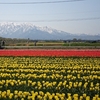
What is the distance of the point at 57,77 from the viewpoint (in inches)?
487

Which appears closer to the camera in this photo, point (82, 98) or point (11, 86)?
point (82, 98)

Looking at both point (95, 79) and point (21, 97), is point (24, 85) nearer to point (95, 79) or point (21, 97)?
point (21, 97)

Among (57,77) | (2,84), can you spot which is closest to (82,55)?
(57,77)

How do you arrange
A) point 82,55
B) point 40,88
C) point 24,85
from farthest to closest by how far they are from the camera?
point 82,55 → point 24,85 → point 40,88

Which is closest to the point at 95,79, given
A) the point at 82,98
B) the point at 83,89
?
the point at 83,89

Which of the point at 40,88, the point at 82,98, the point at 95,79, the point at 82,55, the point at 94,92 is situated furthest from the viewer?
the point at 82,55

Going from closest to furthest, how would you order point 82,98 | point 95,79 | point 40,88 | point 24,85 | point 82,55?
point 82,98, point 40,88, point 24,85, point 95,79, point 82,55

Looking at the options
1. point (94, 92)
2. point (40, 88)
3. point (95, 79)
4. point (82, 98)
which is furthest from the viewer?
point (95, 79)

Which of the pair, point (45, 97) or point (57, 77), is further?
point (57, 77)

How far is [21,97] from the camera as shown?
8.44 metres

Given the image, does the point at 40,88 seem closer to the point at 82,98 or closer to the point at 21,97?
the point at 21,97

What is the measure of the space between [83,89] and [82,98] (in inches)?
65.1

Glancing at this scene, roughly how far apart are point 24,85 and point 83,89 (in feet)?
7.05

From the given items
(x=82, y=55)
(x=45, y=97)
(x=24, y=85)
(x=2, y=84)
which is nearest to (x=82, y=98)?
(x=45, y=97)
